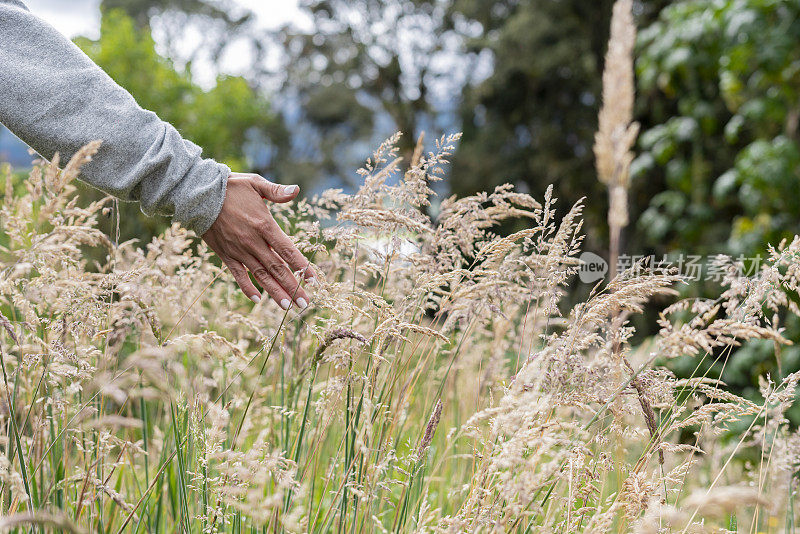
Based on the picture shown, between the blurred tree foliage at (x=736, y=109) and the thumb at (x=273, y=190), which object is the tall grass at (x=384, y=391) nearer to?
the thumb at (x=273, y=190)

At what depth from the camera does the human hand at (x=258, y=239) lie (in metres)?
1.29

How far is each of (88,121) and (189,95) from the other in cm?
1764

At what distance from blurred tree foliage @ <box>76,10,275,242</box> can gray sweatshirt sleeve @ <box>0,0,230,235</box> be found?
457 inches

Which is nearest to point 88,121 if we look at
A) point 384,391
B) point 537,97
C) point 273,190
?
point 273,190

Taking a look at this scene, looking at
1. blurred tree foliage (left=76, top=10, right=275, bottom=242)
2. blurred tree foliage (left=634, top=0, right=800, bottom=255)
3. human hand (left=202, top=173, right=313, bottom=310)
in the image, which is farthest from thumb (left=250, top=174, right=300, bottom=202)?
blurred tree foliage (left=76, top=10, right=275, bottom=242)

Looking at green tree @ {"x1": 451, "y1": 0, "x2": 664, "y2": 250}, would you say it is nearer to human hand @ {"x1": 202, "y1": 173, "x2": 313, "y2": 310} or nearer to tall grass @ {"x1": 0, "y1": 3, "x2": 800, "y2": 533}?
tall grass @ {"x1": 0, "y1": 3, "x2": 800, "y2": 533}

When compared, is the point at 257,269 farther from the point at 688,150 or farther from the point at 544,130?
the point at 544,130

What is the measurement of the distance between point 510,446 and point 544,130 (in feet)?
37.4

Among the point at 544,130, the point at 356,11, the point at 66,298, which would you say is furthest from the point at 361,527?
the point at 356,11

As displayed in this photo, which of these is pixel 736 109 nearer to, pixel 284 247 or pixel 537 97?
pixel 284 247

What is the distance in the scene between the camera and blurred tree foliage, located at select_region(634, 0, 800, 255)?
10.6ft

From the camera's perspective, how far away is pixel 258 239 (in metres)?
1.31

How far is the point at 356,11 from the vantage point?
633 inches

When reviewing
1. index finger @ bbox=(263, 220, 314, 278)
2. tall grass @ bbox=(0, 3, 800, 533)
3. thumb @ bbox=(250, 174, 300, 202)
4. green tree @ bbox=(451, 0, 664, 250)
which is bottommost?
tall grass @ bbox=(0, 3, 800, 533)
